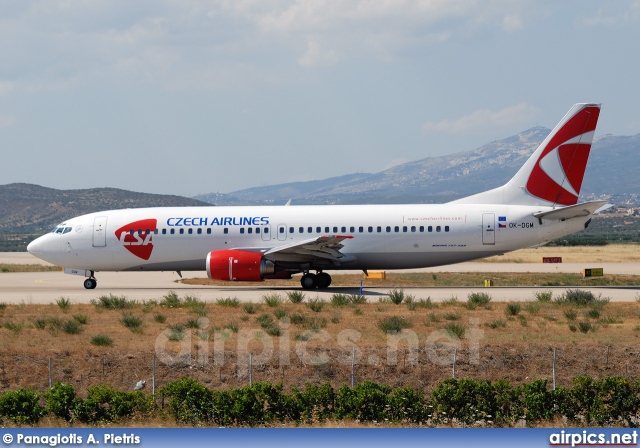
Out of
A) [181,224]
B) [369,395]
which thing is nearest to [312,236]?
[181,224]

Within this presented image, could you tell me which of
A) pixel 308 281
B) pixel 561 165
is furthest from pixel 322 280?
pixel 561 165

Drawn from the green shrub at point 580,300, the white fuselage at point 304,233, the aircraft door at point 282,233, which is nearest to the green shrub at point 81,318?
the white fuselage at point 304,233

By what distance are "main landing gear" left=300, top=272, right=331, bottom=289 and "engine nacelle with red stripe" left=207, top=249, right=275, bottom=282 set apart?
2670mm

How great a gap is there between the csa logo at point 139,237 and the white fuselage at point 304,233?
5cm

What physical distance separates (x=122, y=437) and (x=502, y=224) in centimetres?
2787

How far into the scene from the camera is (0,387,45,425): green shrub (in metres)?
16.9

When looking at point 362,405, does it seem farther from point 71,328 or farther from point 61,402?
point 71,328

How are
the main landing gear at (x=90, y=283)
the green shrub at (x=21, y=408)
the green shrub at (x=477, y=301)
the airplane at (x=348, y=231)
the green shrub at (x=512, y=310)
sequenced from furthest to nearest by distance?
the main landing gear at (x=90, y=283), the airplane at (x=348, y=231), the green shrub at (x=477, y=301), the green shrub at (x=512, y=310), the green shrub at (x=21, y=408)

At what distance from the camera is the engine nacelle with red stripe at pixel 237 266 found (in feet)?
121

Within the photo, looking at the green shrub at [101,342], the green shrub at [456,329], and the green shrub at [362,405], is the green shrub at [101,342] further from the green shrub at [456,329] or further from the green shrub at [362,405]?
the green shrub at [456,329]

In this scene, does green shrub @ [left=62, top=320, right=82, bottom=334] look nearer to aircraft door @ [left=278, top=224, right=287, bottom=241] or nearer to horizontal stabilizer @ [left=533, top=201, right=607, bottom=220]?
aircraft door @ [left=278, top=224, right=287, bottom=241]

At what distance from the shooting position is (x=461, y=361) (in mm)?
22172

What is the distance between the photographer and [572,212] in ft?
122

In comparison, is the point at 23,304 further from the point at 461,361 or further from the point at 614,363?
the point at 614,363
